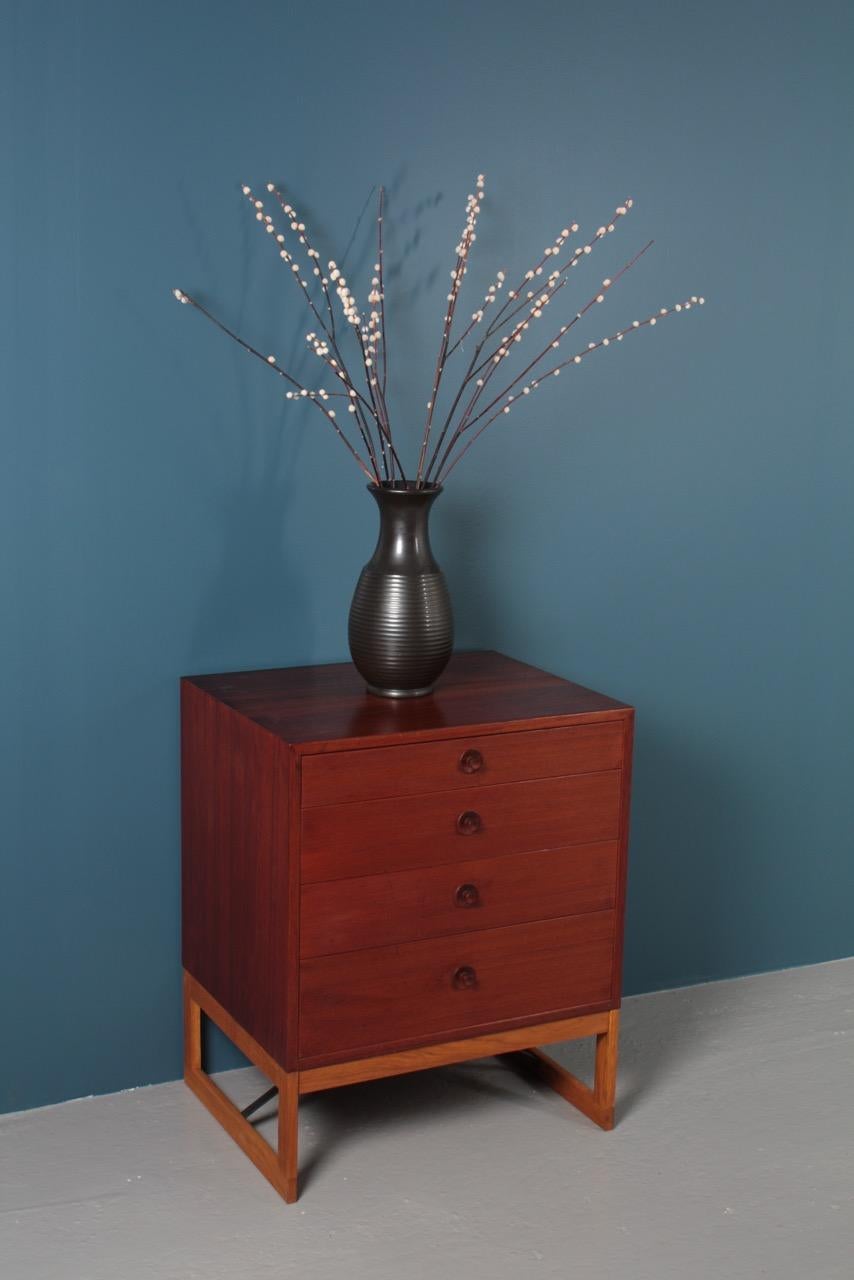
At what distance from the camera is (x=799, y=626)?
3.08 m

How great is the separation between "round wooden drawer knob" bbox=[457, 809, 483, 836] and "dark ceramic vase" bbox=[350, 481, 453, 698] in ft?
0.74

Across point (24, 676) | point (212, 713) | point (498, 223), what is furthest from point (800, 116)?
point (24, 676)

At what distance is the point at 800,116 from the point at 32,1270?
2.45m

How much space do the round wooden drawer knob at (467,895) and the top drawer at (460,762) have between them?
167mm

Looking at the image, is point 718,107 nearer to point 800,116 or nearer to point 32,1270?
point 800,116

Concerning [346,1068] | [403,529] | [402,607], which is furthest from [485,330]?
[346,1068]

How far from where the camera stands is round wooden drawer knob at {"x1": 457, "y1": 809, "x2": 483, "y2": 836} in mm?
2277

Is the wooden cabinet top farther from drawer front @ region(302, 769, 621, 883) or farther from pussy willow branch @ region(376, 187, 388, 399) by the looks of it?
pussy willow branch @ region(376, 187, 388, 399)

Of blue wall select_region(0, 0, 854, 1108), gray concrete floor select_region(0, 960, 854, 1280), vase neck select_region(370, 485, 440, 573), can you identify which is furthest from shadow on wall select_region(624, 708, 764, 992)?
vase neck select_region(370, 485, 440, 573)

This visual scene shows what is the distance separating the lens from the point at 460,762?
2.25 meters

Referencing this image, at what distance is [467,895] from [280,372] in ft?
3.05

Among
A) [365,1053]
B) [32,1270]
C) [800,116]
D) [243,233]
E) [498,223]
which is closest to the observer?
[32,1270]

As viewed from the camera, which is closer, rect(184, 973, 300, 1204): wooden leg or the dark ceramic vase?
rect(184, 973, 300, 1204): wooden leg

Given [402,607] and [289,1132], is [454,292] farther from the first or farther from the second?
[289,1132]
